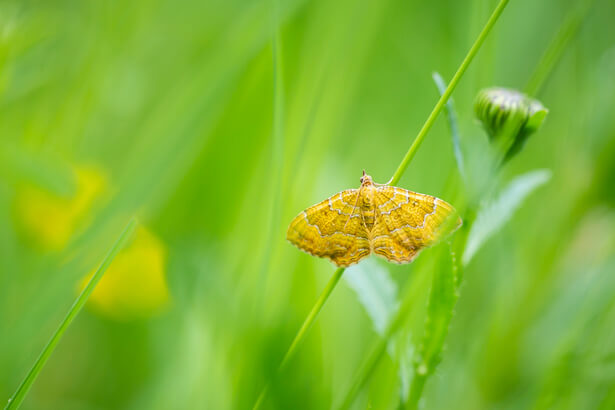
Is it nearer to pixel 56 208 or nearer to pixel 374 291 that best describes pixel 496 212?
pixel 374 291

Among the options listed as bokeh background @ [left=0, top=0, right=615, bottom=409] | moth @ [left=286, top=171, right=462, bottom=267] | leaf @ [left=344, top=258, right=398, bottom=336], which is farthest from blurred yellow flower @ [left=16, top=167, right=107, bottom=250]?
leaf @ [left=344, top=258, right=398, bottom=336]

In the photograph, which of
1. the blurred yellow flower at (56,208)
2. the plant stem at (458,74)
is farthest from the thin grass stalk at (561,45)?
the blurred yellow flower at (56,208)

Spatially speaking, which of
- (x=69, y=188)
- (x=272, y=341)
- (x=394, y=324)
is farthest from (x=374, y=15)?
(x=272, y=341)

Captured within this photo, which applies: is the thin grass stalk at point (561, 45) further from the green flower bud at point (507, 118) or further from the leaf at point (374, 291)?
the leaf at point (374, 291)

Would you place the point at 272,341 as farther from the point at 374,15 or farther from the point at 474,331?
the point at 374,15

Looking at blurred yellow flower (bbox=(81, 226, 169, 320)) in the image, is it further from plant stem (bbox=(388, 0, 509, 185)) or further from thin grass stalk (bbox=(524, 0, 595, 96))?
thin grass stalk (bbox=(524, 0, 595, 96))

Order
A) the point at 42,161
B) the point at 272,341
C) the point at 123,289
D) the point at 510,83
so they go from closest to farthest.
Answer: the point at 272,341, the point at 42,161, the point at 123,289, the point at 510,83

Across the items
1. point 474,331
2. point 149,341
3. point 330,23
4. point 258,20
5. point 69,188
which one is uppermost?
point 330,23
